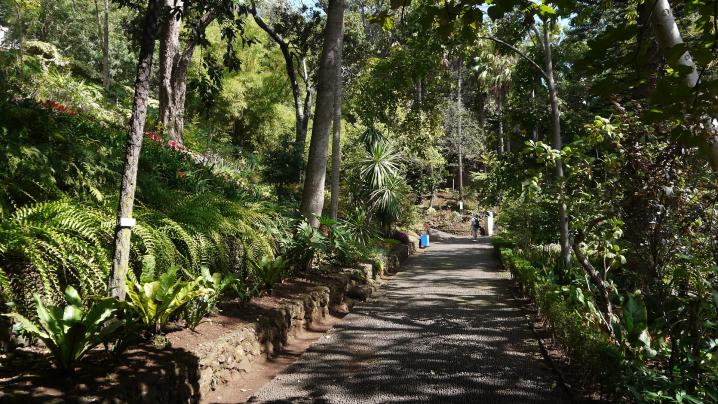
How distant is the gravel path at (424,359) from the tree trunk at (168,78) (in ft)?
24.2

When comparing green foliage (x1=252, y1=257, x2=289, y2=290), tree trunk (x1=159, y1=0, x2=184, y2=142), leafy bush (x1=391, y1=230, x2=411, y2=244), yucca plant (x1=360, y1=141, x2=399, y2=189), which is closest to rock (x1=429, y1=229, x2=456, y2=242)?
leafy bush (x1=391, y1=230, x2=411, y2=244)

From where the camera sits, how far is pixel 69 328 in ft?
11.2

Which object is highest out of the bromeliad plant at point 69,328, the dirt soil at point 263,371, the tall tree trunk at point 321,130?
the tall tree trunk at point 321,130

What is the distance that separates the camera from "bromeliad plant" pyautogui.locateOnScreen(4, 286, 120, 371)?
3377mm

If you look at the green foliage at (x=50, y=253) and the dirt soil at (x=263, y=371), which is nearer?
the green foliage at (x=50, y=253)

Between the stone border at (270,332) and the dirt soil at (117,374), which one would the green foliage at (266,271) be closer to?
the stone border at (270,332)

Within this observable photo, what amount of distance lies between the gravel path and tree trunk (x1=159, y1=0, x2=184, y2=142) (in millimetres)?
7374

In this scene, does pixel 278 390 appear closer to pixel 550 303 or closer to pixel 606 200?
pixel 550 303

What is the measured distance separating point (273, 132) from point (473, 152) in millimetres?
20070

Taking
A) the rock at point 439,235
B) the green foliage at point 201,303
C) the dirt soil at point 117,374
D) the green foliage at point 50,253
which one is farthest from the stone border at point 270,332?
the rock at point 439,235

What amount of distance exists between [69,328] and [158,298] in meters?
0.85

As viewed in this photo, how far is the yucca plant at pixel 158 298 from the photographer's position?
4219 mm

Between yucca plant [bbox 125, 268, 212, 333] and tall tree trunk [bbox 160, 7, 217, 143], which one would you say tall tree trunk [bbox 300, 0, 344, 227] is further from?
yucca plant [bbox 125, 268, 212, 333]

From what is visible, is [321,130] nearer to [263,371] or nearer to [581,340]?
[263,371]
